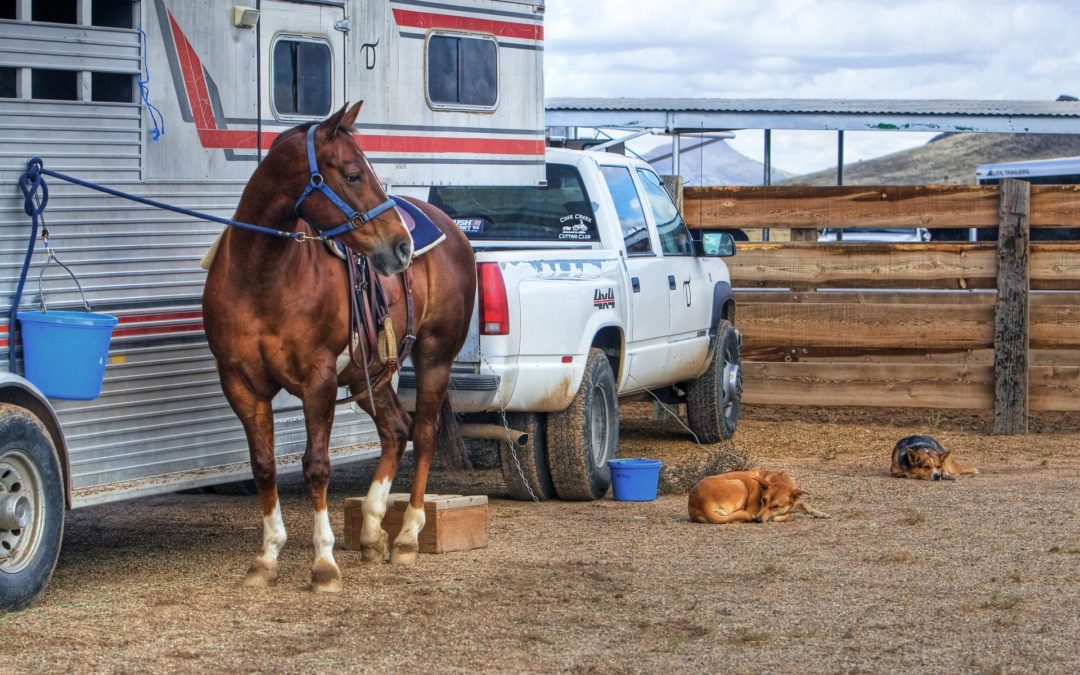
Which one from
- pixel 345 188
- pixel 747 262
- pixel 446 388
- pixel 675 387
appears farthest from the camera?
pixel 747 262

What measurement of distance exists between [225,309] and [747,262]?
752cm

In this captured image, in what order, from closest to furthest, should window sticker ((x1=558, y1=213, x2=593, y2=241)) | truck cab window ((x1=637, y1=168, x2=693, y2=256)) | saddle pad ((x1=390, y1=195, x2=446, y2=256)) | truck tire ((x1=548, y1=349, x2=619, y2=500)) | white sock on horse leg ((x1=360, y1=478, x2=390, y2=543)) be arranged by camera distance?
white sock on horse leg ((x1=360, y1=478, x2=390, y2=543))
saddle pad ((x1=390, y1=195, x2=446, y2=256))
truck tire ((x1=548, y1=349, x2=619, y2=500))
window sticker ((x1=558, y1=213, x2=593, y2=241))
truck cab window ((x1=637, y1=168, x2=693, y2=256))

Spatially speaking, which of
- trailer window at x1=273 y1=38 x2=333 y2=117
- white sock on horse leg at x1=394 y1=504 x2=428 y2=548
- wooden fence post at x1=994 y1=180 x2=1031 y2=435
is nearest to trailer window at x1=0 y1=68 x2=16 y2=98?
trailer window at x1=273 y1=38 x2=333 y2=117

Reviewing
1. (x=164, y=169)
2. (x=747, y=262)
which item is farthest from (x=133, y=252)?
(x=747, y=262)

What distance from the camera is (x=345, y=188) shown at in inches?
246

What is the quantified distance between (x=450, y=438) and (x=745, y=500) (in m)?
1.71

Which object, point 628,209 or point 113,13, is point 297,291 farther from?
point 628,209

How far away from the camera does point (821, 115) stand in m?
22.0

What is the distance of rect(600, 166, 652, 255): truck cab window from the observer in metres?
9.90

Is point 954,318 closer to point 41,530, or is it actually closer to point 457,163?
point 457,163

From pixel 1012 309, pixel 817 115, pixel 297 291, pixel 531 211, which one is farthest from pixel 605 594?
pixel 817 115

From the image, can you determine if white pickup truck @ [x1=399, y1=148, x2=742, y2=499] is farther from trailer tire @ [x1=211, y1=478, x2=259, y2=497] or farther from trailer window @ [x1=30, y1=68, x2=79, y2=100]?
trailer window @ [x1=30, y1=68, x2=79, y2=100]

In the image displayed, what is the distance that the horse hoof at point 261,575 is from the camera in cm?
638

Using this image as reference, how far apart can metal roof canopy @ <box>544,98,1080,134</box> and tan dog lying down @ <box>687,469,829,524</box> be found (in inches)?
555
